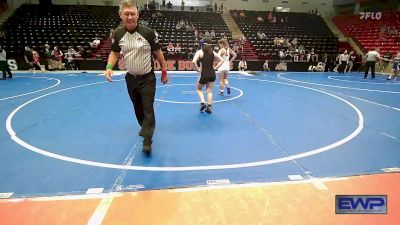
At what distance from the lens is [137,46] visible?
3867 mm

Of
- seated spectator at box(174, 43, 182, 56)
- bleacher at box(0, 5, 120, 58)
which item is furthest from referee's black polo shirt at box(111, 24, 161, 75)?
bleacher at box(0, 5, 120, 58)

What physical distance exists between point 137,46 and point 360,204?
3327 millimetres

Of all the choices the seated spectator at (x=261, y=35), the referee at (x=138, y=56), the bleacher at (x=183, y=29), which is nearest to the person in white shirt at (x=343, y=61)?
the seated spectator at (x=261, y=35)

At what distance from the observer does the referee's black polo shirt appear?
3.87 meters

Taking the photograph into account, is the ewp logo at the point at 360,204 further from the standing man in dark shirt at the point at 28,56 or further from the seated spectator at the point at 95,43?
the seated spectator at the point at 95,43

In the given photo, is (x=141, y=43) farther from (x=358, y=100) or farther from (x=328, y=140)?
(x=358, y=100)

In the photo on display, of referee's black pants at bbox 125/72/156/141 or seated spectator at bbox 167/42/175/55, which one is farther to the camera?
seated spectator at bbox 167/42/175/55

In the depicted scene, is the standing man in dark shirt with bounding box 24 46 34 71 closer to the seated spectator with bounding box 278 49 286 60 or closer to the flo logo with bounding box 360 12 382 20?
the seated spectator with bounding box 278 49 286 60

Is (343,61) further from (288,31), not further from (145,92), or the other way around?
(145,92)

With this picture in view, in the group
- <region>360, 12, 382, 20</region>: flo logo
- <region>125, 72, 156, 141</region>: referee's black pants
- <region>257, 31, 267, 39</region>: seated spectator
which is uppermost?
<region>360, 12, 382, 20</region>: flo logo

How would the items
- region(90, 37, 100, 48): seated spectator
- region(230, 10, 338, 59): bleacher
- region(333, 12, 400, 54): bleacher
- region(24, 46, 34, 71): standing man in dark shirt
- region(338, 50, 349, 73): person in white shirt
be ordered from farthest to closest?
region(333, 12, 400, 54): bleacher < region(230, 10, 338, 59): bleacher < region(90, 37, 100, 48): seated spectator < region(338, 50, 349, 73): person in white shirt < region(24, 46, 34, 71): standing man in dark shirt

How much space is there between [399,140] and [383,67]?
1750cm

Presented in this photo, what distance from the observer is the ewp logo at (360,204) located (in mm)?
2746

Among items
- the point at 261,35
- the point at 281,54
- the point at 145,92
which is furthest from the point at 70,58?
the point at 145,92
